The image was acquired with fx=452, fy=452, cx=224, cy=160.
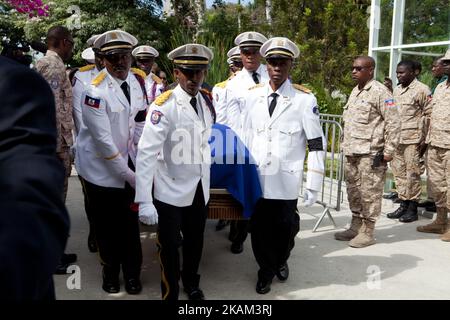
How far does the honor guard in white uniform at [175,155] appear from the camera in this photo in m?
3.07

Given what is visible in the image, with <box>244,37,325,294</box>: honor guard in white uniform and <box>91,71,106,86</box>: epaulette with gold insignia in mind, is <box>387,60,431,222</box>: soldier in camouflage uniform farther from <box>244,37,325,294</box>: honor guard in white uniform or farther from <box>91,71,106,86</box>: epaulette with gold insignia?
<box>91,71,106,86</box>: epaulette with gold insignia

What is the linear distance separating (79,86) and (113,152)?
3.92 feet

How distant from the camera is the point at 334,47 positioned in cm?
1277

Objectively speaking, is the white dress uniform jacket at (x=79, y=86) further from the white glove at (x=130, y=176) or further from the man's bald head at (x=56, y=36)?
the white glove at (x=130, y=176)

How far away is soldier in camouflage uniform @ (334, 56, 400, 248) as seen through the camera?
4672mm

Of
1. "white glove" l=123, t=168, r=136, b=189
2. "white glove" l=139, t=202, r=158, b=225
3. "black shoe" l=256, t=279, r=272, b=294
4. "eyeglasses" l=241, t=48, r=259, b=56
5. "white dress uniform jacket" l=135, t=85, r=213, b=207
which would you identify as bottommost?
"black shoe" l=256, t=279, r=272, b=294

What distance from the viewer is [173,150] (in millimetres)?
3182

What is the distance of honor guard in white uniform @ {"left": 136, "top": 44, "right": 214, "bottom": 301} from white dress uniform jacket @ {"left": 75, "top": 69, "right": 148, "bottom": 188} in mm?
406

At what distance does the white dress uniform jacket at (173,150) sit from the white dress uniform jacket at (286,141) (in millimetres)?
588

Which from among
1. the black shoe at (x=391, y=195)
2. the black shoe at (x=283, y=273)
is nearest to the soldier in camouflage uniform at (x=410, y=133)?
the black shoe at (x=391, y=195)

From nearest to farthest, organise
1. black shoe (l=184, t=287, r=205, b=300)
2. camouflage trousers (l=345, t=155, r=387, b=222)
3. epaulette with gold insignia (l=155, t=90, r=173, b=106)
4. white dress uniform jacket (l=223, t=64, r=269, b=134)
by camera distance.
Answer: epaulette with gold insignia (l=155, t=90, r=173, b=106), black shoe (l=184, t=287, r=205, b=300), white dress uniform jacket (l=223, t=64, r=269, b=134), camouflage trousers (l=345, t=155, r=387, b=222)

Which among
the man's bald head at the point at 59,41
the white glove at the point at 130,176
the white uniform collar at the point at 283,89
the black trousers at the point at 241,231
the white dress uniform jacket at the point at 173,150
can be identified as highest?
the man's bald head at the point at 59,41

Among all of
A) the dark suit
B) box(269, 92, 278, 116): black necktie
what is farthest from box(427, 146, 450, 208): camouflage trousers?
the dark suit
